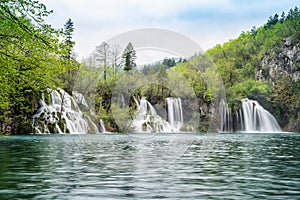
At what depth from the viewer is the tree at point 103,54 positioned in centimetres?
6512

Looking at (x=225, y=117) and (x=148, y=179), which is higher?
(x=225, y=117)

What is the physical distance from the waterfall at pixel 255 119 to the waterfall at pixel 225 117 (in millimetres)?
A: 2313

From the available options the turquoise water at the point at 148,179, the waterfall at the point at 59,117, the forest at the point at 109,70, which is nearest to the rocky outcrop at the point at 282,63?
the forest at the point at 109,70

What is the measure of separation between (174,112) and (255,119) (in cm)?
1426

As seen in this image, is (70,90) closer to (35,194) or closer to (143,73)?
(143,73)

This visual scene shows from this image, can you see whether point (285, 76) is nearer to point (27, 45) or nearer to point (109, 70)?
point (109, 70)

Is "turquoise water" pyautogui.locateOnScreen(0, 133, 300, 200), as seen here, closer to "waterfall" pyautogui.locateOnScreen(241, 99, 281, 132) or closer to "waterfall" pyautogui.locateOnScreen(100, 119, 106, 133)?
"waterfall" pyautogui.locateOnScreen(100, 119, 106, 133)

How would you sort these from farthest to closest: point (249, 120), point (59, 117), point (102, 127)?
point (249, 120) < point (102, 127) < point (59, 117)

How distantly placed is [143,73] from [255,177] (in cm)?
5916

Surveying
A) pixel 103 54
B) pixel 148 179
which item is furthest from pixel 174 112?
pixel 148 179

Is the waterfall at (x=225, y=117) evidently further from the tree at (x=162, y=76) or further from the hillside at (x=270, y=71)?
the tree at (x=162, y=76)

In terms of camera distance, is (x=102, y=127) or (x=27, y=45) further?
(x=102, y=127)

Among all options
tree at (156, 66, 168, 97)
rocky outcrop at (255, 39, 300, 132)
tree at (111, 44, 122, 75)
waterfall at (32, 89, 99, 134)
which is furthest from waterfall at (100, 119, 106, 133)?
rocky outcrop at (255, 39, 300, 132)

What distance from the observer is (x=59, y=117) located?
4925cm
